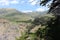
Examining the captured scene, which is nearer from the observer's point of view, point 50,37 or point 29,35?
point 50,37

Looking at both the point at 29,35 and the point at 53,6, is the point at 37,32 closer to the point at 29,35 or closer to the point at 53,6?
the point at 29,35

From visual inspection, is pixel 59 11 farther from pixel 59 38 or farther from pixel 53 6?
pixel 59 38

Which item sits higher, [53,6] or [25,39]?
[53,6]

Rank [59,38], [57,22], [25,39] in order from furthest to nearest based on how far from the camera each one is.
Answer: [25,39] < [57,22] < [59,38]

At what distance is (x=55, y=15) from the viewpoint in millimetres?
11625

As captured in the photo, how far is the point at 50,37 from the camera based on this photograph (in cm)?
1042

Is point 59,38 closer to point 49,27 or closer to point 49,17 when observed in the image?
point 49,27

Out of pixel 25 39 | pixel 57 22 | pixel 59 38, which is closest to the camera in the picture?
pixel 59 38

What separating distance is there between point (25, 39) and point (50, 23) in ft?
5.72

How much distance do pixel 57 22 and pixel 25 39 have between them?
6.84 ft

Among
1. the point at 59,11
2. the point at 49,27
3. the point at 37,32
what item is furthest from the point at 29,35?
the point at 59,11

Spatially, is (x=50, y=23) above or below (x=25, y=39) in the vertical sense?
above

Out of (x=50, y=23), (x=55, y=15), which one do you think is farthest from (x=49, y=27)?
(x=55, y=15)

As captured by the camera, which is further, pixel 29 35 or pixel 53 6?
pixel 53 6
